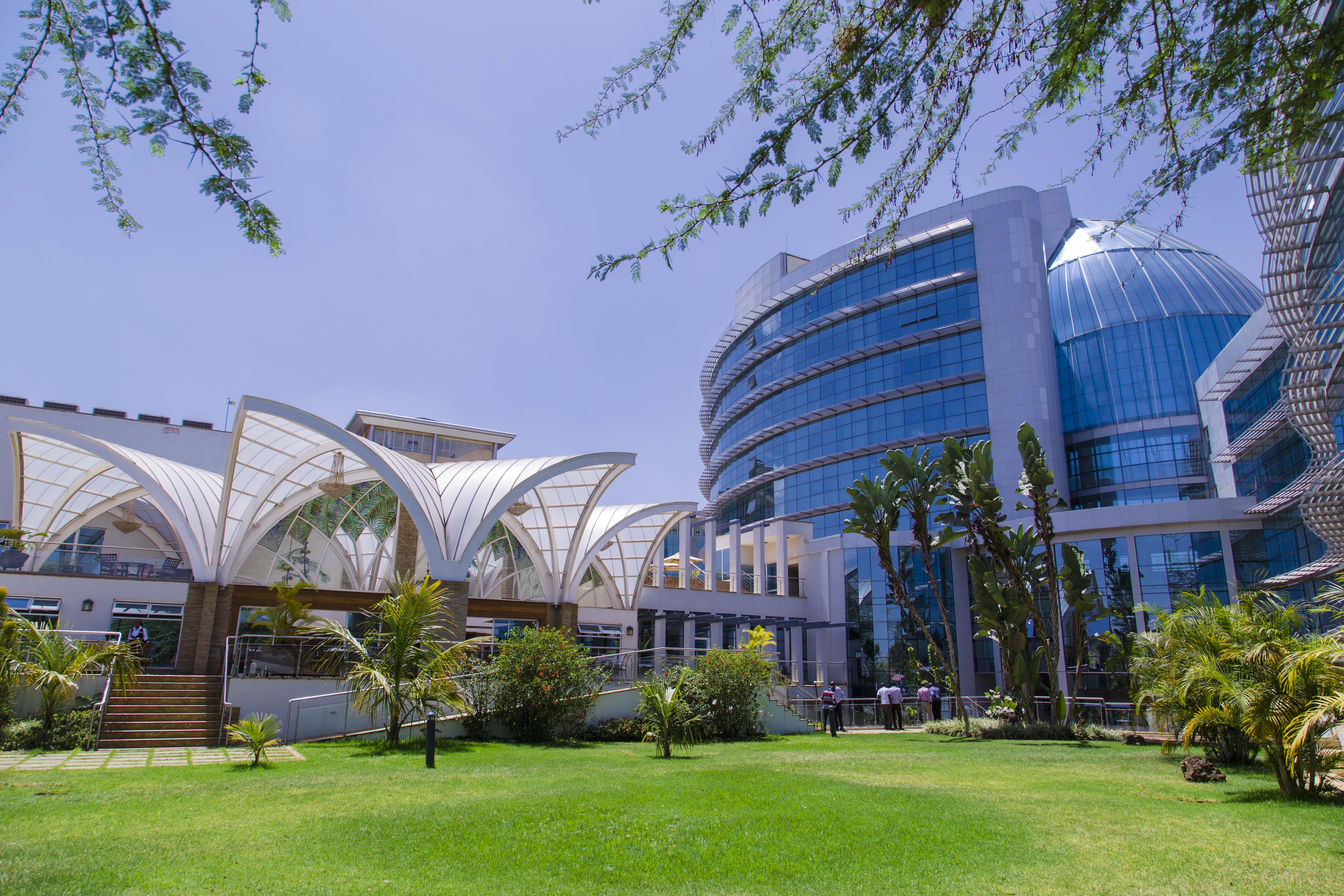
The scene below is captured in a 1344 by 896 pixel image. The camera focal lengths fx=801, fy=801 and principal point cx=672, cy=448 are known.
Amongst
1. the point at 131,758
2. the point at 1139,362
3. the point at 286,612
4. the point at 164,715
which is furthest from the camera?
the point at 1139,362

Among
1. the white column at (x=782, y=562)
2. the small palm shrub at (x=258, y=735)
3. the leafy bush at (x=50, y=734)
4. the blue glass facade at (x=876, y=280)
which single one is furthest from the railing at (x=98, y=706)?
the blue glass facade at (x=876, y=280)

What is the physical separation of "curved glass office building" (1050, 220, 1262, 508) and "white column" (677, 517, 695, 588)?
62.8 feet

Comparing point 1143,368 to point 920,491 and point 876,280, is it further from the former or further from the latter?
point 920,491

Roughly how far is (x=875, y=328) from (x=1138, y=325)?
13.2 m

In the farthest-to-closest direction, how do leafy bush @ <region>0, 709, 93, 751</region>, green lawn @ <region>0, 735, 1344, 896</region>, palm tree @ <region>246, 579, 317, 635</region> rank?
palm tree @ <region>246, 579, 317, 635</region> → leafy bush @ <region>0, 709, 93, 751</region> → green lawn @ <region>0, 735, 1344, 896</region>

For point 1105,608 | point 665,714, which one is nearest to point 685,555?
point 1105,608

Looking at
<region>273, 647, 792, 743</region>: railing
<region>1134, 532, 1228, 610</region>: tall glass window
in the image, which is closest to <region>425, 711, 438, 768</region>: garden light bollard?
<region>273, 647, 792, 743</region>: railing

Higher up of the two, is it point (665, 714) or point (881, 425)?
point (881, 425)

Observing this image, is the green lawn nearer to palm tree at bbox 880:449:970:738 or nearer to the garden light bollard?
the garden light bollard

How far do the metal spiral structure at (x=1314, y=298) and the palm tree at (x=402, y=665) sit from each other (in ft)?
62.9

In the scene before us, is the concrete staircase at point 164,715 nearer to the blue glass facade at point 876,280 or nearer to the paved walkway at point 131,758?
the paved walkway at point 131,758

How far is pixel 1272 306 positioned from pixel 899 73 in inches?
755

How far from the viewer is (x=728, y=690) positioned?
18.4 meters

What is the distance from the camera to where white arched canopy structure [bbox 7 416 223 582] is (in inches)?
839
